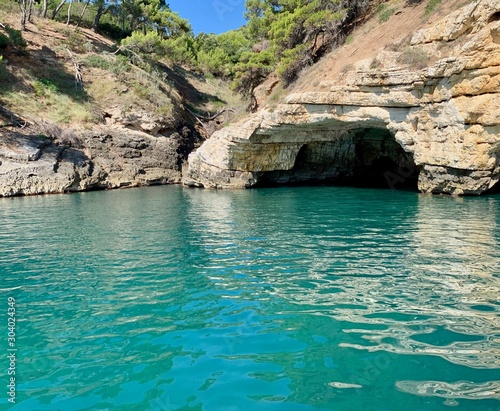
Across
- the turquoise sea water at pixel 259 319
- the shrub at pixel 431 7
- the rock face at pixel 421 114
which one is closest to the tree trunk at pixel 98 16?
the rock face at pixel 421 114

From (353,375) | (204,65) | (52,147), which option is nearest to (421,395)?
(353,375)

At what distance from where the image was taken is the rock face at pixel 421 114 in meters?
16.4

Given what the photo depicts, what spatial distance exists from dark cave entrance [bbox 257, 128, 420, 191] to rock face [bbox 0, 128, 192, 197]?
9915 mm

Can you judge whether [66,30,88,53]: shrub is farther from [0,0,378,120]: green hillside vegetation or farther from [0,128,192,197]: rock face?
[0,128,192,197]: rock face

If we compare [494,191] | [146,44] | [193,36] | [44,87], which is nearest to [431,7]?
[494,191]

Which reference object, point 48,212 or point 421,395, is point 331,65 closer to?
point 48,212

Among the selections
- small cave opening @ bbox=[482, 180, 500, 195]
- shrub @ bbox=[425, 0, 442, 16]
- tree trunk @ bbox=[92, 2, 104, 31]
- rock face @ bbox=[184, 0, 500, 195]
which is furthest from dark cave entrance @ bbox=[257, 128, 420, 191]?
tree trunk @ bbox=[92, 2, 104, 31]

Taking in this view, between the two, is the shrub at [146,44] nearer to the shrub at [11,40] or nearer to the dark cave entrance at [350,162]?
the shrub at [11,40]

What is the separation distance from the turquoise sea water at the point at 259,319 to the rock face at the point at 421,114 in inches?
285

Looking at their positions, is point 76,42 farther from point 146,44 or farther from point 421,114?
point 421,114

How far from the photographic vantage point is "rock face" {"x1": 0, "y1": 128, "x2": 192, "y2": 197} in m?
26.0

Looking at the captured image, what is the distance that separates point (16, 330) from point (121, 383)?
2.37 m

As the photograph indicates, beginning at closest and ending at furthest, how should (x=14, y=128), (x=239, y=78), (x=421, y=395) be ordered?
(x=421, y=395) < (x=14, y=128) < (x=239, y=78)

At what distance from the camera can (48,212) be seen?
1759 cm
